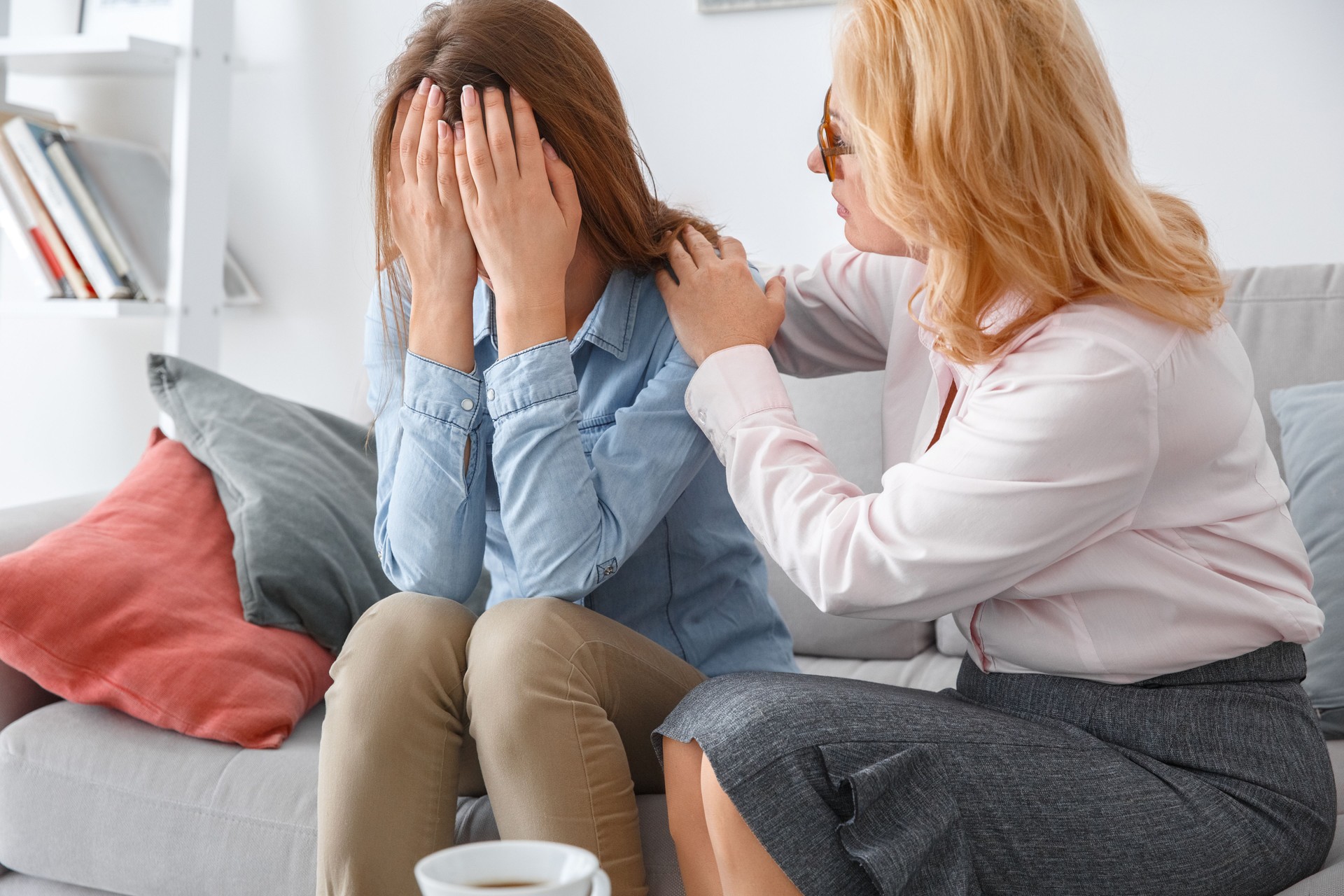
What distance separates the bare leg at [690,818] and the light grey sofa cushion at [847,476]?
68cm

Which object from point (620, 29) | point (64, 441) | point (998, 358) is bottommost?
point (64, 441)

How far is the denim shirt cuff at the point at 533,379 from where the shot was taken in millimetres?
1020

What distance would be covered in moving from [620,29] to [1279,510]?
139cm

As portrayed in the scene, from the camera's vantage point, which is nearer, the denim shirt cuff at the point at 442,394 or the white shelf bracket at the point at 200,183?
the denim shirt cuff at the point at 442,394

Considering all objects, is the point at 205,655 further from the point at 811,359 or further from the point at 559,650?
the point at 811,359

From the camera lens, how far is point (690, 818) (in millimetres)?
884

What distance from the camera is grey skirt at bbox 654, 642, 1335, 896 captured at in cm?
79

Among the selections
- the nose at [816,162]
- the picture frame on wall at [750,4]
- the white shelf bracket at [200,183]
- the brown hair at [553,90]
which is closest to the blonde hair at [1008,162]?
the nose at [816,162]

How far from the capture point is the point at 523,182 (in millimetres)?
1028

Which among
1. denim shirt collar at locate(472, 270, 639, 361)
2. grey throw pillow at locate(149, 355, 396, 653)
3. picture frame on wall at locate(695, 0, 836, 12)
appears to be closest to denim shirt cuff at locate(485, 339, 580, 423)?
denim shirt collar at locate(472, 270, 639, 361)

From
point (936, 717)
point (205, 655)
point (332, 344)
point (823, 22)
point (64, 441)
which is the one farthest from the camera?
point (64, 441)

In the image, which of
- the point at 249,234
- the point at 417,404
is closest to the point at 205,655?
the point at 417,404

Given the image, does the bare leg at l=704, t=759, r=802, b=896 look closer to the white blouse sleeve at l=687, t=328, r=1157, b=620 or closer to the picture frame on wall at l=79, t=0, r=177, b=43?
the white blouse sleeve at l=687, t=328, r=1157, b=620

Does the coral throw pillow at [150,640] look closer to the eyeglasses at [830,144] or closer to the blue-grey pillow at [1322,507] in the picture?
the eyeglasses at [830,144]
